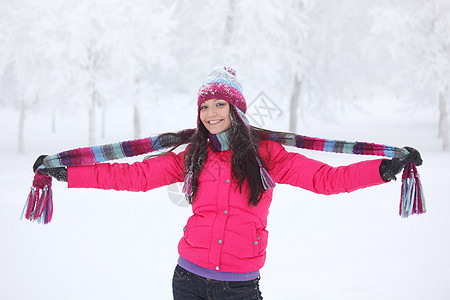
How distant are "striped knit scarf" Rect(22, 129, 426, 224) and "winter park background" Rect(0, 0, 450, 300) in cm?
196

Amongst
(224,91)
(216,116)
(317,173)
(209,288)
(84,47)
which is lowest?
(209,288)

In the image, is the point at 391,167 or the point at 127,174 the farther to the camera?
the point at 127,174

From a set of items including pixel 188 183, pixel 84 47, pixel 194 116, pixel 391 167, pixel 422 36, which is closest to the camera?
pixel 391 167

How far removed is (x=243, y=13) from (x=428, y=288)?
9598 mm

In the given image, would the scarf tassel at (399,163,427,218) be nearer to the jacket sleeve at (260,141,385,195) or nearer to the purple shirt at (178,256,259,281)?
the jacket sleeve at (260,141,385,195)

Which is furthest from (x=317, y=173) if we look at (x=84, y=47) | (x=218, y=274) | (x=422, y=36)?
(x=422, y=36)

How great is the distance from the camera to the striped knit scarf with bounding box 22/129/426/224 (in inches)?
81.1

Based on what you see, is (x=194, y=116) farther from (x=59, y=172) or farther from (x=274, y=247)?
(x=59, y=172)

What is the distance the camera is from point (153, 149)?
2.40m

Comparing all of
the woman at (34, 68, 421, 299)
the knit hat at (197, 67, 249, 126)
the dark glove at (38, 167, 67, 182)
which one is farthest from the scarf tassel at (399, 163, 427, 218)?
the dark glove at (38, 167, 67, 182)

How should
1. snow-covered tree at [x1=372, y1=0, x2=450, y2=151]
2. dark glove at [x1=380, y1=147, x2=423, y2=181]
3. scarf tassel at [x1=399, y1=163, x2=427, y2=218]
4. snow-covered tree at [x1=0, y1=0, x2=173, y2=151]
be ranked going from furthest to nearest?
snow-covered tree at [x1=372, y1=0, x2=450, y2=151], snow-covered tree at [x1=0, y1=0, x2=173, y2=151], scarf tassel at [x1=399, y1=163, x2=427, y2=218], dark glove at [x1=380, y1=147, x2=423, y2=181]

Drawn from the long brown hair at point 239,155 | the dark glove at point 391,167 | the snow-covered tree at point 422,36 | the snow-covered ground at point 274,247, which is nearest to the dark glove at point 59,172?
the long brown hair at point 239,155

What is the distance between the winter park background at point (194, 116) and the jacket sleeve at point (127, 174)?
219cm

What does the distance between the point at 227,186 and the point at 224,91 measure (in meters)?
0.55
